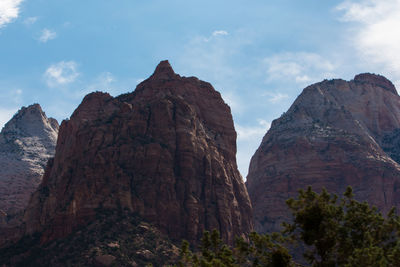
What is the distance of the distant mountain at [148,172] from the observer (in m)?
105

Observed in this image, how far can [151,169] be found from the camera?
11244 centimetres

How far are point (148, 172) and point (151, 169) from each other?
790 millimetres

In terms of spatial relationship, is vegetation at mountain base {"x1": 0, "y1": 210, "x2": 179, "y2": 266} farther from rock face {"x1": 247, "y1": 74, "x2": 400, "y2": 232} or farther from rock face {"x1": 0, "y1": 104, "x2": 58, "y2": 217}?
rock face {"x1": 247, "y1": 74, "x2": 400, "y2": 232}

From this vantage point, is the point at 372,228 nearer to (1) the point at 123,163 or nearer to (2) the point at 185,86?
(1) the point at 123,163

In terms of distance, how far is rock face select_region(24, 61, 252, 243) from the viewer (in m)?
107

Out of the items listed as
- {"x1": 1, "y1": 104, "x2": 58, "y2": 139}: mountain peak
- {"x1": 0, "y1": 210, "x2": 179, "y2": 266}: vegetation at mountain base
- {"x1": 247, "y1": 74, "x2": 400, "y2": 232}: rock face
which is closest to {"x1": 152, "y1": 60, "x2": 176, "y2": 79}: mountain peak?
{"x1": 0, "y1": 210, "x2": 179, "y2": 266}: vegetation at mountain base

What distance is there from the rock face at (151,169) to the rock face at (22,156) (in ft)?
118

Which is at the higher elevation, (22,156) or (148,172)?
(22,156)

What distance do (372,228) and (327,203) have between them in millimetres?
4272

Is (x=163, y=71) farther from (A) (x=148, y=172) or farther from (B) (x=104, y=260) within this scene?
(B) (x=104, y=260)

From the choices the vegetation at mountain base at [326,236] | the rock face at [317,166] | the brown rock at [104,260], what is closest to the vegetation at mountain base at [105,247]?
the brown rock at [104,260]

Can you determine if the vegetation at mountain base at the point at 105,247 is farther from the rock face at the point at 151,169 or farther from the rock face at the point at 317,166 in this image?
the rock face at the point at 317,166

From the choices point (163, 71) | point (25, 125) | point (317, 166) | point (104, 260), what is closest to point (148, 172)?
point (104, 260)

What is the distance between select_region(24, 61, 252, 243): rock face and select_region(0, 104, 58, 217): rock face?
3602cm
